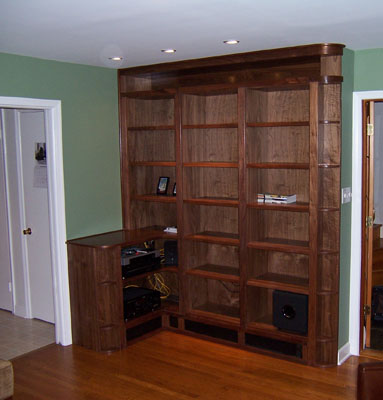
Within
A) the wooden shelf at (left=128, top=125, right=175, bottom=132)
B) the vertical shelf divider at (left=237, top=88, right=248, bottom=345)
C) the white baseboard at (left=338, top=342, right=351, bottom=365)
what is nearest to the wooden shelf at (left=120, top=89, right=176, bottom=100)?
the wooden shelf at (left=128, top=125, right=175, bottom=132)

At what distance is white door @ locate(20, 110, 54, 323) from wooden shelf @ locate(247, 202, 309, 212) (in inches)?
79.7

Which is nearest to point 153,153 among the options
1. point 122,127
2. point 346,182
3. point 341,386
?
point 122,127

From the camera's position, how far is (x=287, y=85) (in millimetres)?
3975

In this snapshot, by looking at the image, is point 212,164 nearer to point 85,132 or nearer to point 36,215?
point 85,132

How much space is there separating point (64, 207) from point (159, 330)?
1.46 meters

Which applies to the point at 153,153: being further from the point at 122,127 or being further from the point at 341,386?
the point at 341,386

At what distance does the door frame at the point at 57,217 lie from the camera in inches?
171

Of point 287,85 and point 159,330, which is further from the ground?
point 287,85

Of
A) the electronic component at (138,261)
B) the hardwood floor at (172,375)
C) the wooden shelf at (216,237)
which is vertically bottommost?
the hardwood floor at (172,375)

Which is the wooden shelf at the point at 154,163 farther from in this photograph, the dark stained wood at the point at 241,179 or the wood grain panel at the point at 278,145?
the wood grain panel at the point at 278,145

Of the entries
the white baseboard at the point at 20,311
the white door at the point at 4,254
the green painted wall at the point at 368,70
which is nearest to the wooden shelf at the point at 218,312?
the white baseboard at the point at 20,311

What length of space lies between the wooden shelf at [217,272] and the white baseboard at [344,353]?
3.31 feet

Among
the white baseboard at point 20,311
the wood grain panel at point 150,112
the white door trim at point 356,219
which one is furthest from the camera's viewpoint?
the white baseboard at point 20,311

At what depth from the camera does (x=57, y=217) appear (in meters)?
4.41
